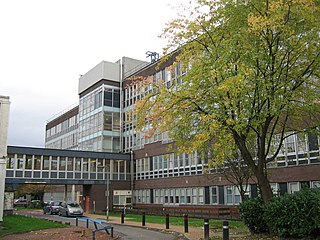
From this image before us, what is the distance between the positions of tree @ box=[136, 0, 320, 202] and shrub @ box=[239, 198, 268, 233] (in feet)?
2.98

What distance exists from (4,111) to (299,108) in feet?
55.3

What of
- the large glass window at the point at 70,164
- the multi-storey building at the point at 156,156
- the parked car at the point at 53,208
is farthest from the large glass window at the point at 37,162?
the multi-storey building at the point at 156,156

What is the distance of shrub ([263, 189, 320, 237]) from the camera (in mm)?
13086

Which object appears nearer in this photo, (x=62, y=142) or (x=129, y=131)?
(x=129, y=131)

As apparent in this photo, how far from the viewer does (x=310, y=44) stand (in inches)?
589

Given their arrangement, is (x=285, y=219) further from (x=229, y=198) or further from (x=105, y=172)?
(x=105, y=172)

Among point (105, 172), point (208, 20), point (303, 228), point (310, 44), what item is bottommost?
point (303, 228)

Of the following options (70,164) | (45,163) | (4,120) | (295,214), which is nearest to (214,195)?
(70,164)

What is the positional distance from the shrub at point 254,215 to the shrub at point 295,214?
1.48m

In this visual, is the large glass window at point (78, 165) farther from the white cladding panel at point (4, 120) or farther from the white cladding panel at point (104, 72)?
the white cladding panel at point (4, 120)

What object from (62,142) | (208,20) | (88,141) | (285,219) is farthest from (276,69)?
(62,142)

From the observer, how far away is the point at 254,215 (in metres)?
16.8

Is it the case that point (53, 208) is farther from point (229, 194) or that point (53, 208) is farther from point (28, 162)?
point (229, 194)

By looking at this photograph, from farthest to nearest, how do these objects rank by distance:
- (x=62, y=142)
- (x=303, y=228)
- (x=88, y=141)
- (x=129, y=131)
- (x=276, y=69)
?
(x=62, y=142)
(x=88, y=141)
(x=129, y=131)
(x=276, y=69)
(x=303, y=228)
